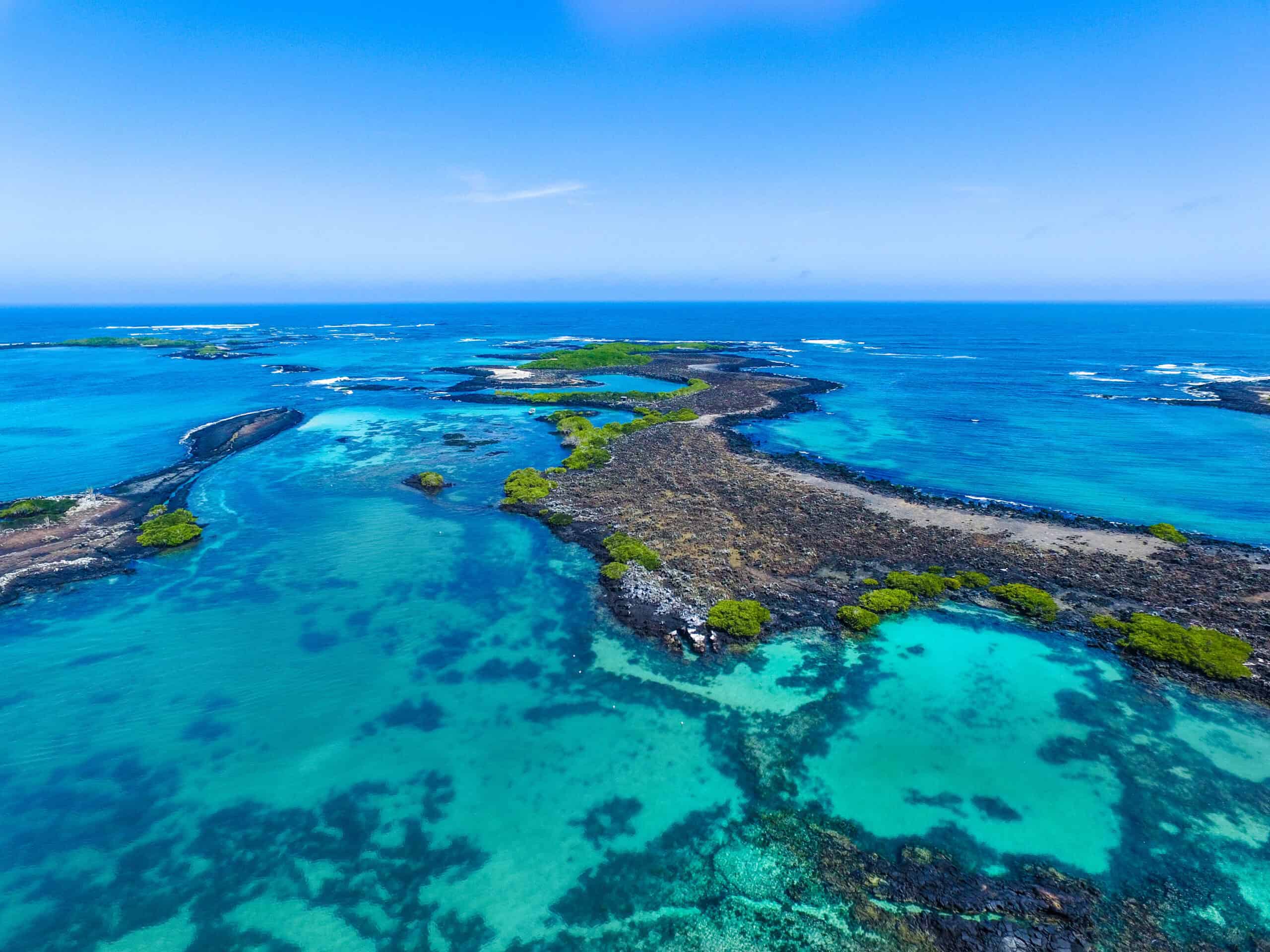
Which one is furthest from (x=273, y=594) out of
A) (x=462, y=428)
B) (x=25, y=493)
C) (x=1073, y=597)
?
(x=1073, y=597)

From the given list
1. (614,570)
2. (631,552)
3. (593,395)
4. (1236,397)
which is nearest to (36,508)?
(614,570)

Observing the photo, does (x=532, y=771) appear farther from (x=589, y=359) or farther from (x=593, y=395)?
(x=589, y=359)

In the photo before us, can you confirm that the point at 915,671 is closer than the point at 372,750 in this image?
No

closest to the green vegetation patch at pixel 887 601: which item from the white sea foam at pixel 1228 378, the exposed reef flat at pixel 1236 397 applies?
the exposed reef flat at pixel 1236 397

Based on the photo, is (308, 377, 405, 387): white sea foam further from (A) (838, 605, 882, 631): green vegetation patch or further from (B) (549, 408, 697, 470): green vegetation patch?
(A) (838, 605, 882, 631): green vegetation patch

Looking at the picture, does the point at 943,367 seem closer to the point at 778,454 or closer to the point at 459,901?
the point at 778,454

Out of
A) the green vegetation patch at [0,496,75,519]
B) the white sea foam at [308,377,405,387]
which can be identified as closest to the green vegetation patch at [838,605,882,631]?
the green vegetation patch at [0,496,75,519]
